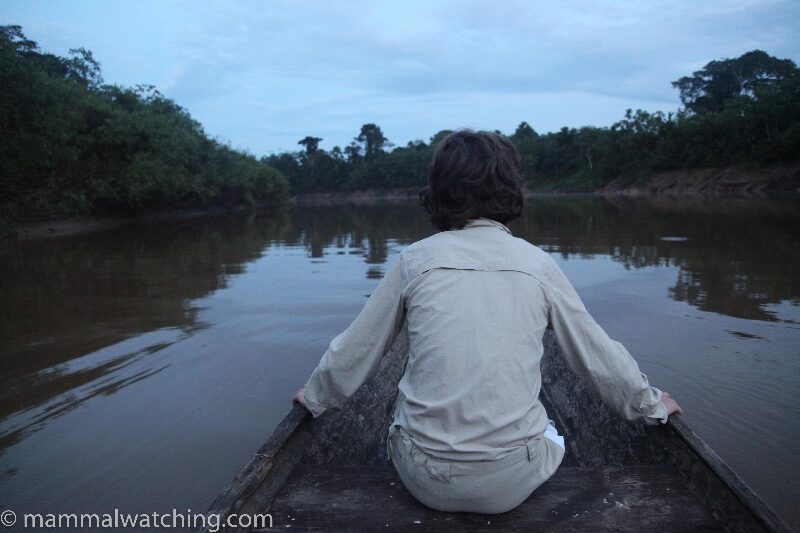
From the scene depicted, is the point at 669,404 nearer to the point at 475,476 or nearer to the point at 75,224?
the point at 475,476

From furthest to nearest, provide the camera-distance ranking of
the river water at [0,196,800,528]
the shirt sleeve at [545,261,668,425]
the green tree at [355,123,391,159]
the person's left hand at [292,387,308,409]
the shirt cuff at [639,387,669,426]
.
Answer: the green tree at [355,123,391,159]
the river water at [0,196,800,528]
the person's left hand at [292,387,308,409]
the shirt cuff at [639,387,669,426]
the shirt sleeve at [545,261,668,425]

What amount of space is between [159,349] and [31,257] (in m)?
7.74

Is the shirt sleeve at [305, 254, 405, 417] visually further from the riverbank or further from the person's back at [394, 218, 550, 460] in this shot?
the riverbank

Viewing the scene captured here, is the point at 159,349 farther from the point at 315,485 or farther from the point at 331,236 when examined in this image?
the point at 331,236

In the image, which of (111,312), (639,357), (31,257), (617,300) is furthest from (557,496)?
(31,257)

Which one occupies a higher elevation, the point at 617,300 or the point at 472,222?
the point at 472,222

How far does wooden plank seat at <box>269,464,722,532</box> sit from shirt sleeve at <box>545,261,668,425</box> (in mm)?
296

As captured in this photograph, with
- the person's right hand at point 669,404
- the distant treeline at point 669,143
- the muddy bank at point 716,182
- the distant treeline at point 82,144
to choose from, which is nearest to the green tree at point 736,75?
the distant treeline at point 669,143

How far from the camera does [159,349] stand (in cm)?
453

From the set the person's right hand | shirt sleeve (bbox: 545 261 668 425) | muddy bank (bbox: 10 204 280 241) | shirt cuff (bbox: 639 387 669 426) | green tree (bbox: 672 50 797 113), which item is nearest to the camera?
shirt sleeve (bbox: 545 261 668 425)

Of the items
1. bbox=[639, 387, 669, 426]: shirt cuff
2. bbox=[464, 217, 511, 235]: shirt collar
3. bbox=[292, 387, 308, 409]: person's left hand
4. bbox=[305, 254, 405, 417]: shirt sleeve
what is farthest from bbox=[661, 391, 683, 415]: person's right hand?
bbox=[292, 387, 308, 409]: person's left hand

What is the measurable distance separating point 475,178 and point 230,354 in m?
3.46

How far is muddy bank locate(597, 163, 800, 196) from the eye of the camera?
28.7 m

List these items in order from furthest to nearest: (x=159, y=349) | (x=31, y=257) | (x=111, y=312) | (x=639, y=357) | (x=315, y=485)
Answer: (x=31, y=257) → (x=111, y=312) → (x=159, y=349) → (x=639, y=357) → (x=315, y=485)
